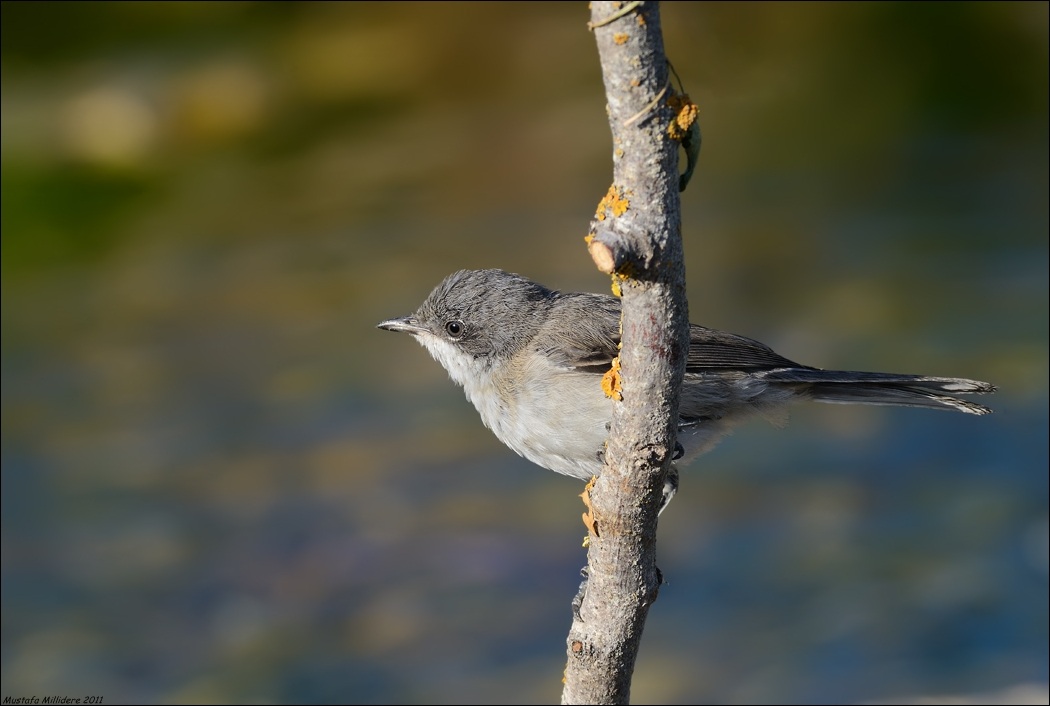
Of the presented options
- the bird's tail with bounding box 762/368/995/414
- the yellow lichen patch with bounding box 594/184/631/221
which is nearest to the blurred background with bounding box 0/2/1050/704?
the bird's tail with bounding box 762/368/995/414

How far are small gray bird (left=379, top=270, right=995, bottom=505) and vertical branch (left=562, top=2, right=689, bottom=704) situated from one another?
55 centimetres

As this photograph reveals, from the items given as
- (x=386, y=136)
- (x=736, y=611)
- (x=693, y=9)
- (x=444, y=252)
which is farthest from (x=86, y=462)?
(x=693, y=9)

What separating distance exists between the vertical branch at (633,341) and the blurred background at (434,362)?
332 centimetres

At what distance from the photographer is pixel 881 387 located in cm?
403

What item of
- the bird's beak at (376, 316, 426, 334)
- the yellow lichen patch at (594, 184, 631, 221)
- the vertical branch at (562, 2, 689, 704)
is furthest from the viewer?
the bird's beak at (376, 316, 426, 334)

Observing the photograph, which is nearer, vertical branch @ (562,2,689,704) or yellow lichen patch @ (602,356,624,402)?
vertical branch @ (562,2,689,704)

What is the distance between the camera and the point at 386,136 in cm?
1127

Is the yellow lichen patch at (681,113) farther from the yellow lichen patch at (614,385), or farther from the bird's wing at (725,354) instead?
the bird's wing at (725,354)

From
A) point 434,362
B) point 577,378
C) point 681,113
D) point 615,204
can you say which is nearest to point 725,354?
point 577,378

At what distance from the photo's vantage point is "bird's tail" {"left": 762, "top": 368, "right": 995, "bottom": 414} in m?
3.81

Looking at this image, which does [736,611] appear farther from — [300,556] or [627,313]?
[627,313]

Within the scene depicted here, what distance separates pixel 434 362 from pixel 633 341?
7.28 metres

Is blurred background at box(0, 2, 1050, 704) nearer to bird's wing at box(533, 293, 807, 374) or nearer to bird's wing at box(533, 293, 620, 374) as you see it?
bird's wing at box(533, 293, 807, 374)

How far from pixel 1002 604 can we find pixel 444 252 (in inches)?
210
